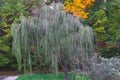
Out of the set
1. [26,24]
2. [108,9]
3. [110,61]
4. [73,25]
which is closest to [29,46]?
[26,24]

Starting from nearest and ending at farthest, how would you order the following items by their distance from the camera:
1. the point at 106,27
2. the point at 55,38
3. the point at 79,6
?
the point at 55,38 < the point at 79,6 < the point at 106,27

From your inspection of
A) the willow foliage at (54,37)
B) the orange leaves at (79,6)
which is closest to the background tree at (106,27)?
the orange leaves at (79,6)

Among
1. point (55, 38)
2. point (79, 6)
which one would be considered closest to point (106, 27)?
point (79, 6)

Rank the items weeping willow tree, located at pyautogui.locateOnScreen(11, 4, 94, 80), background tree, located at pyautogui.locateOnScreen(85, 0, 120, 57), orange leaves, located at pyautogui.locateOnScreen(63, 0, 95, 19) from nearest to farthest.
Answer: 1. weeping willow tree, located at pyautogui.locateOnScreen(11, 4, 94, 80)
2. orange leaves, located at pyautogui.locateOnScreen(63, 0, 95, 19)
3. background tree, located at pyautogui.locateOnScreen(85, 0, 120, 57)

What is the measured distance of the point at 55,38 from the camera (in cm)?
979

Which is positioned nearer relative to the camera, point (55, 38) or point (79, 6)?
point (55, 38)

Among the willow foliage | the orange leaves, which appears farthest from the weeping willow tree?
the orange leaves

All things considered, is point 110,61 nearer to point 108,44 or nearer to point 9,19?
point 108,44

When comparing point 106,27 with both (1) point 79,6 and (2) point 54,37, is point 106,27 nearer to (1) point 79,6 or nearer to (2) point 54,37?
(1) point 79,6

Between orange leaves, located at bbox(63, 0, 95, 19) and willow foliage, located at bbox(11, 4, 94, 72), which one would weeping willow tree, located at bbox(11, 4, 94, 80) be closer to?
willow foliage, located at bbox(11, 4, 94, 72)

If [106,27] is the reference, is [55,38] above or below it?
below

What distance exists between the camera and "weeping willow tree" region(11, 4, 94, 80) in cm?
987

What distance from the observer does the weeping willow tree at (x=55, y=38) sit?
9.87 metres

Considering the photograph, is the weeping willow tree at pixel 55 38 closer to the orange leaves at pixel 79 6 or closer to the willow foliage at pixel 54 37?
the willow foliage at pixel 54 37
